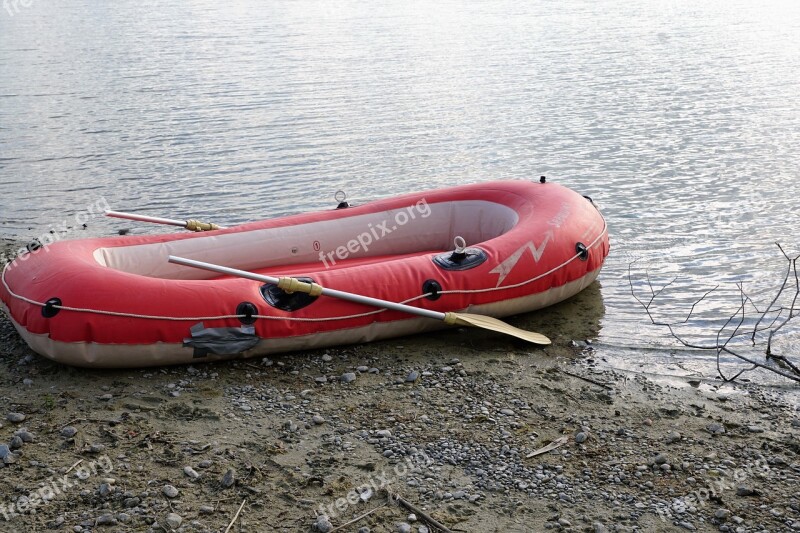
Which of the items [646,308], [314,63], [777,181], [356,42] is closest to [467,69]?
[314,63]

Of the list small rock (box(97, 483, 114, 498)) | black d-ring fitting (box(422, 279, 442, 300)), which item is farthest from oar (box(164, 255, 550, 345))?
small rock (box(97, 483, 114, 498))

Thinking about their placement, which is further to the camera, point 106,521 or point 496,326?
point 496,326

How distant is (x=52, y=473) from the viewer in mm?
4477

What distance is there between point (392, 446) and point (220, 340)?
1457mm

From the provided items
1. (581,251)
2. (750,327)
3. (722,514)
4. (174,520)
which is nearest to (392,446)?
(174,520)

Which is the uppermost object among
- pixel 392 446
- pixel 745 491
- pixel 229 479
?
pixel 229 479

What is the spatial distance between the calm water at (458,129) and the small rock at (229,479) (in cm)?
302

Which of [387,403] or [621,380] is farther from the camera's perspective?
[621,380]

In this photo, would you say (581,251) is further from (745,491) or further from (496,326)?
(745,491)

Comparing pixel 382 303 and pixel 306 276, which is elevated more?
pixel 306 276

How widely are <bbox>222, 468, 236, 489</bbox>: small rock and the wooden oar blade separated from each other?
207 centimetres

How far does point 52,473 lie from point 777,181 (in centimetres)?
837

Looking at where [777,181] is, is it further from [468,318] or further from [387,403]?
[387,403]

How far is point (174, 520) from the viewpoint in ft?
13.4
